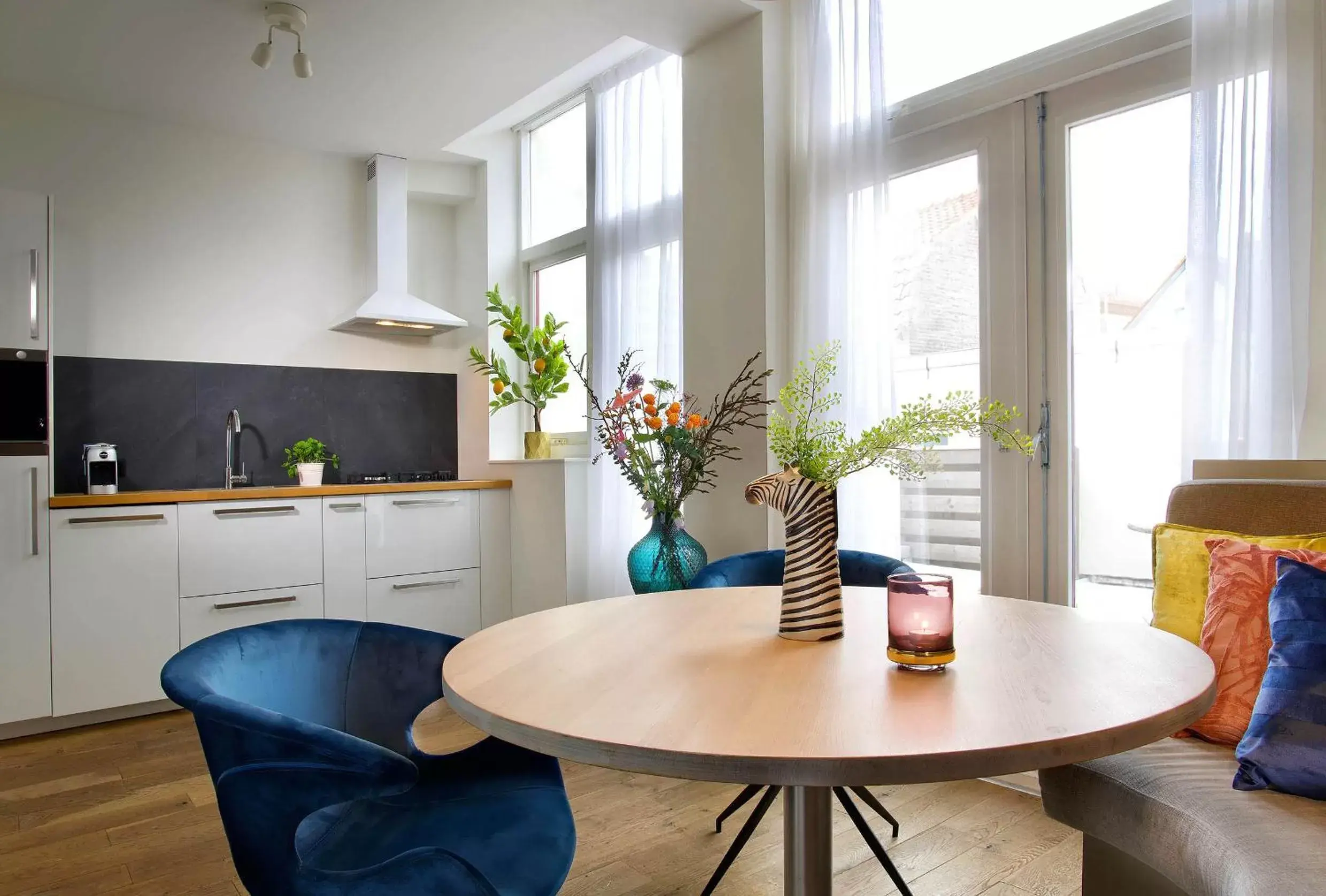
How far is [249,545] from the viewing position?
381 centimetres

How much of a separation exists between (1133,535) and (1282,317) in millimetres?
742

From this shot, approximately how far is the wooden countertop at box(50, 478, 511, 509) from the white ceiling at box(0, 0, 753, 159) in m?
1.78

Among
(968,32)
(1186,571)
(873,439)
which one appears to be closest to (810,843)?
(873,439)

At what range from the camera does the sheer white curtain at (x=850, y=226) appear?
2.89 meters

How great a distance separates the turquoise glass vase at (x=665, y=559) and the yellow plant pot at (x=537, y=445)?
1646mm

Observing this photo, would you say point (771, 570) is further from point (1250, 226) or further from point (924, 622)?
point (1250, 226)

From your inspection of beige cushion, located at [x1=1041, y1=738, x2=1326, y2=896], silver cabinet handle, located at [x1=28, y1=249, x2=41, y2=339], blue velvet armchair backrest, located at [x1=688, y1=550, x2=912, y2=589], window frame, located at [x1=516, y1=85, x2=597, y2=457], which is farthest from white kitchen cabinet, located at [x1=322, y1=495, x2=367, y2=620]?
beige cushion, located at [x1=1041, y1=738, x2=1326, y2=896]

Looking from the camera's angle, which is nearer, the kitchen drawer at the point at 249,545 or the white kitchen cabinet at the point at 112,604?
the white kitchen cabinet at the point at 112,604

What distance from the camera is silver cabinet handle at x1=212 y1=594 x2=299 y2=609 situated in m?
3.74

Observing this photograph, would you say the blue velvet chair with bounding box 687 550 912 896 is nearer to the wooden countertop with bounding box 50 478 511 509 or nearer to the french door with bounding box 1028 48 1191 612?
the french door with bounding box 1028 48 1191 612

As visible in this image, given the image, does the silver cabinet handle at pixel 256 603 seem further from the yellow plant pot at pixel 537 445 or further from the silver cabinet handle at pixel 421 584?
the yellow plant pot at pixel 537 445

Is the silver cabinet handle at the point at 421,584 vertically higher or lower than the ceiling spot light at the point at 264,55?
lower

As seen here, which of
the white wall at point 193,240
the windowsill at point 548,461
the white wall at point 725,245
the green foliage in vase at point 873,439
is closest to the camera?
the green foliage in vase at point 873,439

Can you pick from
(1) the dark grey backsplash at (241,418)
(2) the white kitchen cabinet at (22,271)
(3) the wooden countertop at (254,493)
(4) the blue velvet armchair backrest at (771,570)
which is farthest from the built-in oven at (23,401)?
(4) the blue velvet armchair backrest at (771,570)
